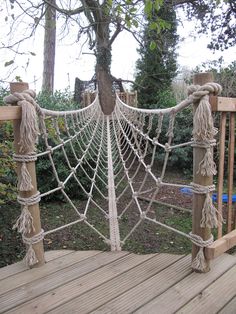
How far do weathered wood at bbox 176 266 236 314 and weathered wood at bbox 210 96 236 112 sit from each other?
23.8 inches

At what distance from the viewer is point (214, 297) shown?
3.37ft

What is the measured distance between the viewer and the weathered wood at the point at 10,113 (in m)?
1.07

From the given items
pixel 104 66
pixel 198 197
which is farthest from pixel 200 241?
pixel 104 66

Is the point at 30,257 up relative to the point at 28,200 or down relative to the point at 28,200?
down

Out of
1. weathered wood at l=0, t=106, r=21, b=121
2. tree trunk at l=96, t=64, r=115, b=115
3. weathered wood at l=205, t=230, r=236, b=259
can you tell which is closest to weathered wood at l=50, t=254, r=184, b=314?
weathered wood at l=205, t=230, r=236, b=259

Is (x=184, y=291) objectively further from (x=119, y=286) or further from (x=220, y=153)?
(x=220, y=153)

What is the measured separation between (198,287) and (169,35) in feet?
22.9

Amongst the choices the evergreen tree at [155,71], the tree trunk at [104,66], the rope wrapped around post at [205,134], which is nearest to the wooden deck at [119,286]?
the rope wrapped around post at [205,134]

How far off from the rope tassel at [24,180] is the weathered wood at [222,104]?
708mm

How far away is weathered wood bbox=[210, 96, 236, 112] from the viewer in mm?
1085

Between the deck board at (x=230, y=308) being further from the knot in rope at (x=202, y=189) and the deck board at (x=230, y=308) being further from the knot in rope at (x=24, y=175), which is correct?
the knot in rope at (x=24, y=175)

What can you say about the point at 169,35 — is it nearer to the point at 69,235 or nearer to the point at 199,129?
the point at 69,235

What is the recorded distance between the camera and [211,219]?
1.13m

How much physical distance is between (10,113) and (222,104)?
2.43 ft
